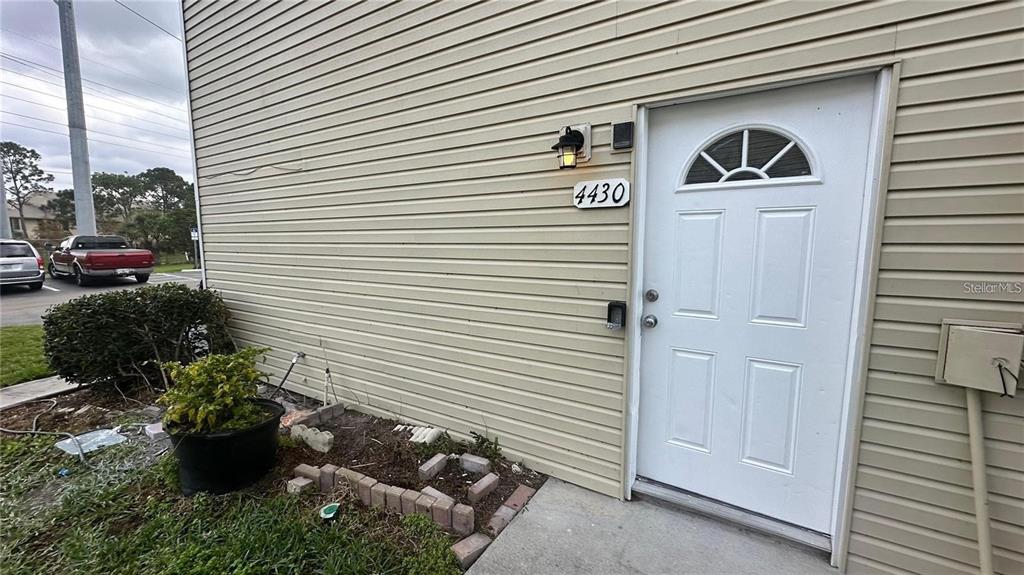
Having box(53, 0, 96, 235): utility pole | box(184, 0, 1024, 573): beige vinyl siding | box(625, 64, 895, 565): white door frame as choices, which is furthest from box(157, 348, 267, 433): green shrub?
box(53, 0, 96, 235): utility pole

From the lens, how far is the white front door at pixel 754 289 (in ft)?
5.43

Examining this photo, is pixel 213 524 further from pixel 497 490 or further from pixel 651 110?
pixel 651 110

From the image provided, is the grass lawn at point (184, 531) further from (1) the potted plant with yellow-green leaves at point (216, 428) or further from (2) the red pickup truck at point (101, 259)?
(2) the red pickup truck at point (101, 259)

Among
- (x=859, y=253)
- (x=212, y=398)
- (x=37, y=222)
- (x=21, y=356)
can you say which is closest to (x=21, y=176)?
(x=37, y=222)

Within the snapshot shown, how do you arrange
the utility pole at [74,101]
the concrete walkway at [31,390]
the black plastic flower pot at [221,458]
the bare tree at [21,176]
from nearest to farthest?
1. the black plastic flower pot at [221,458]
2. the concrete walkway at [31,390]
3. the utility pole at [74,101]
4. the bare tree at [21,176]

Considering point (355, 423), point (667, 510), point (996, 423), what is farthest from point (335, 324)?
point (996, 423)

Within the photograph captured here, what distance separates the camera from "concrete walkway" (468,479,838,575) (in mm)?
1694

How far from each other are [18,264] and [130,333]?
11498 mm

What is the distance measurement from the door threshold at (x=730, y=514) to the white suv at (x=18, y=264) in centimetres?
1569

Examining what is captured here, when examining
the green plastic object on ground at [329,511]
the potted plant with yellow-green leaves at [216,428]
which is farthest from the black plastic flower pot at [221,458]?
the green plastic object on ground at [329,511]

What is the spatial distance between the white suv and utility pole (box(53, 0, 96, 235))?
2375 millimetres

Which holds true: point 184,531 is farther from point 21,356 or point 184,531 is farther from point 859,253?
point 21,356

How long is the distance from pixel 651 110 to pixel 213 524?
3.00 metres

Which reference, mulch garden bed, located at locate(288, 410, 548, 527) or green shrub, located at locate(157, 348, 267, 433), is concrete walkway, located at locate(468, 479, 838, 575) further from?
green shrub, located at locate(157, 348, 267, 433)
